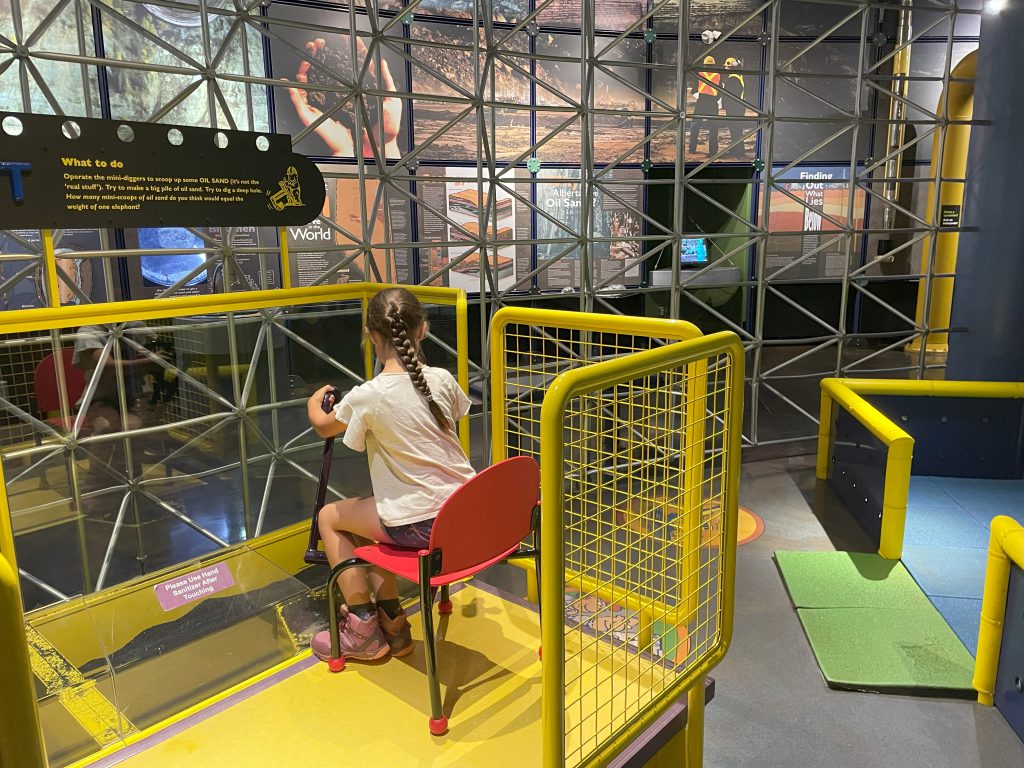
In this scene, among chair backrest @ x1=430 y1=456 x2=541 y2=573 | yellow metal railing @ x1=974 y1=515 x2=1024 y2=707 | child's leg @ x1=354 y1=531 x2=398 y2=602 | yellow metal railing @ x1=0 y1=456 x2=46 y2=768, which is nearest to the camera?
yellow metal railing @ x1=0 y1=456 x2=46 y2=768

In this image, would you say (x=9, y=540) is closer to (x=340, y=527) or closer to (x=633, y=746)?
(x=340, y=527)

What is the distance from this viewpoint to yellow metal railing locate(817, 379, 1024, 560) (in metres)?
4.08

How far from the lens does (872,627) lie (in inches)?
140

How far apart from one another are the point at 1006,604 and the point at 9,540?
135 inches

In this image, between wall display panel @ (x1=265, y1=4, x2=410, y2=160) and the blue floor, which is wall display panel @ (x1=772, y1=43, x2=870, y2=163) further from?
the blue floor

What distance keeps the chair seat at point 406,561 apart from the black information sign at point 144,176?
161cm

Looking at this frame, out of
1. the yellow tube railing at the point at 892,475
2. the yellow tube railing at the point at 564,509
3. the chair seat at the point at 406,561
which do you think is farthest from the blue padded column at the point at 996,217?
the chair seat at the point at 406,561

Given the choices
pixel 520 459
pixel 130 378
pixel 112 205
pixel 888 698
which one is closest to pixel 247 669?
pixel 520 459

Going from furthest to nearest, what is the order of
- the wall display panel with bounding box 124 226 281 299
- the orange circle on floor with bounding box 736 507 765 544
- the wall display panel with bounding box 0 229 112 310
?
the wall display panel with bounding box 124 226 281 299 → the wall display panel with bounding box 0 229 112 310 → the orange circle on floor with bounding box 736 507 765 544

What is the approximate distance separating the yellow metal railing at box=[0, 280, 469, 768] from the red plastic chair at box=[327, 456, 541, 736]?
34.4 inches

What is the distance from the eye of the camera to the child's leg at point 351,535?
2215 mm

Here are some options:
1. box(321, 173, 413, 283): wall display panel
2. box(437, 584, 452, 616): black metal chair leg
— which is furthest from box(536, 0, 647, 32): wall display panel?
box(437, 584, 452, 616): black metal chair leg

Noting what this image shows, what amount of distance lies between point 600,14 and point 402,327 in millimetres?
8038

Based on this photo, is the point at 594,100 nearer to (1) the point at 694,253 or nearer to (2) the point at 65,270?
(1) the point at 694,253
